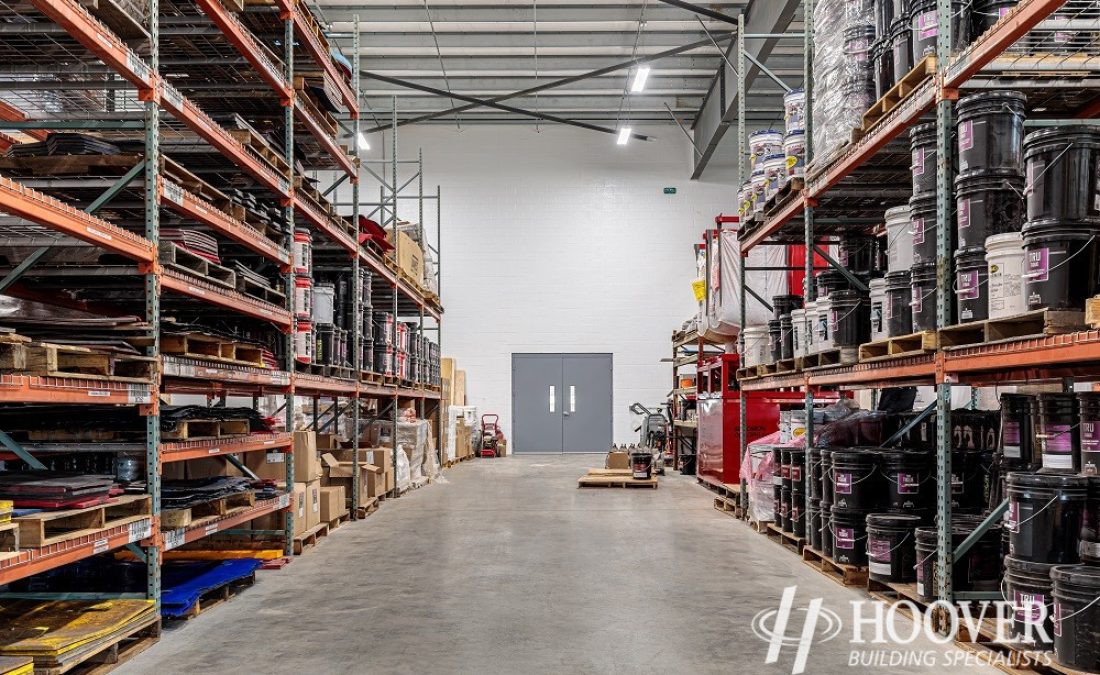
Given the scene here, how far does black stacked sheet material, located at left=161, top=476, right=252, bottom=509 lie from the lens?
17.7 ft

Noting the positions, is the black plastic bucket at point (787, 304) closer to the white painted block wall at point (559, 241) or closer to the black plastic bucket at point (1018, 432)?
the black plastic bucket at point (1018, 432)

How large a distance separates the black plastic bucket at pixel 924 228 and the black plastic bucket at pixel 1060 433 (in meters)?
1.10

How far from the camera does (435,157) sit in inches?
827

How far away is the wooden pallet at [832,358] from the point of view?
249 inches

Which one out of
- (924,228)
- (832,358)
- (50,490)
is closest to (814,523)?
(832,358)

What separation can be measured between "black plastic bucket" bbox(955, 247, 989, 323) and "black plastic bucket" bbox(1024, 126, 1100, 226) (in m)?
0.49

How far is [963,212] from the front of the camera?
15.0 feet

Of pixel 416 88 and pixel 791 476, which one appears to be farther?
pixel 416 88

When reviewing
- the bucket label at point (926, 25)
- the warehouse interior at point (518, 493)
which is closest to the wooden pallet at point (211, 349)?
the warehouse interior at point (518, 493)

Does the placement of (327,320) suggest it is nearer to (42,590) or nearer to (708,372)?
(42,590)

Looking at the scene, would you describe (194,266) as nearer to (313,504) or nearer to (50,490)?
(50,490)

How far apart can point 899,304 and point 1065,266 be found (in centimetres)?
168

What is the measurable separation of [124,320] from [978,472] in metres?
5.32

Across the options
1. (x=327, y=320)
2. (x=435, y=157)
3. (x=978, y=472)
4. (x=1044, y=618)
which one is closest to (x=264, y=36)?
(x=327, y=320)
